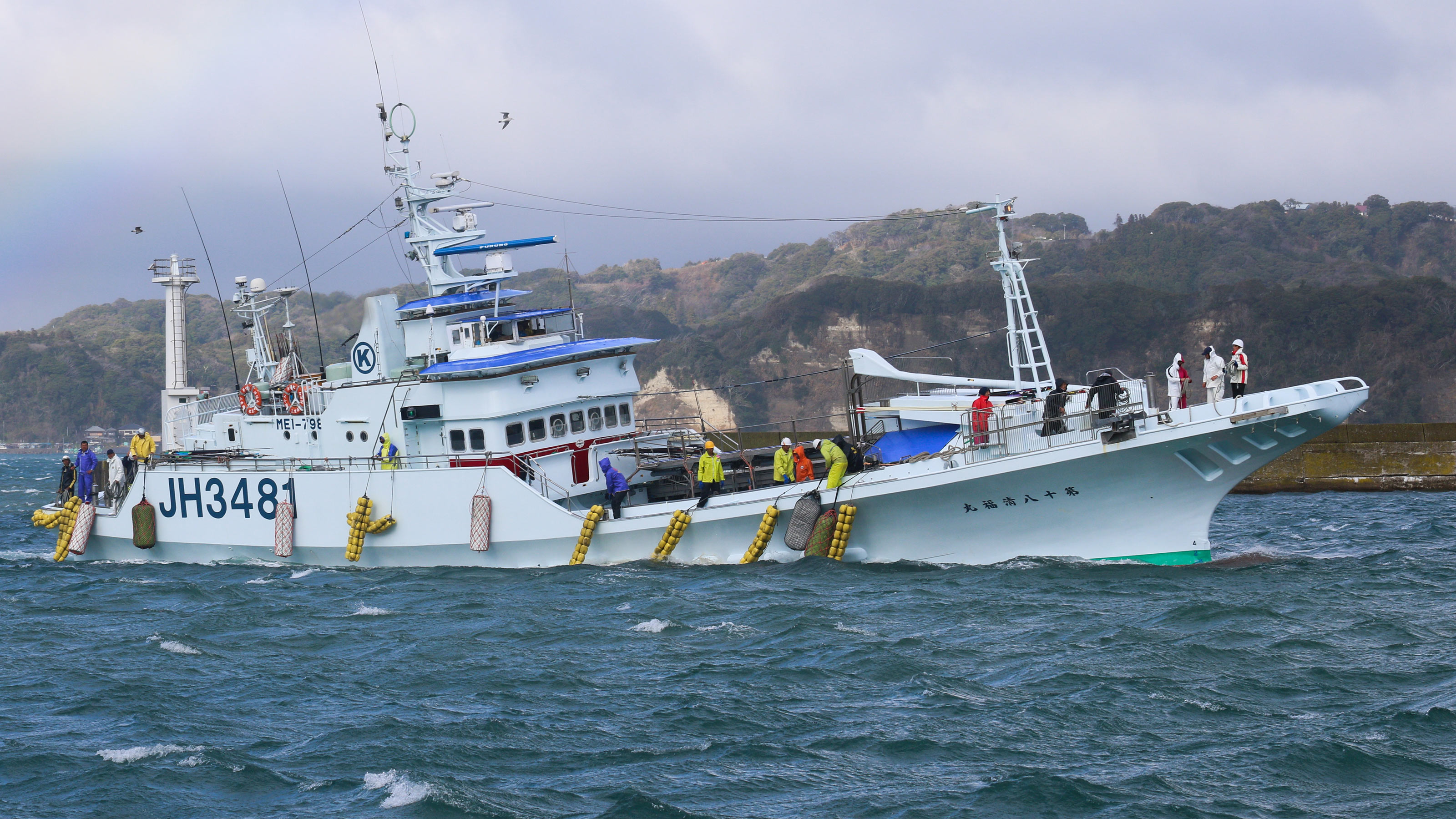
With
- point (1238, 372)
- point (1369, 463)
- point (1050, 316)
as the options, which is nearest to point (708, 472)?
point (1238, 372)

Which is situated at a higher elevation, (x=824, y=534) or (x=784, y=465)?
(x=784, y=465)

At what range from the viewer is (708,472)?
20438 mm

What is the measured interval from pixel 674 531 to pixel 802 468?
2386 mm

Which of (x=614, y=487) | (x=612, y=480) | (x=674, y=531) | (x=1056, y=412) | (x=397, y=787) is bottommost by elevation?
(x=397, y=787)

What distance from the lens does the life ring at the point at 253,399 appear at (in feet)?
85.1

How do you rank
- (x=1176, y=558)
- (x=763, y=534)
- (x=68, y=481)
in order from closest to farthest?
(x=1176, y=558), (x=763, y=534), (x=68, y=481)

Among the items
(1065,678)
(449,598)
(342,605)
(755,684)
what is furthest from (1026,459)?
(342,605)

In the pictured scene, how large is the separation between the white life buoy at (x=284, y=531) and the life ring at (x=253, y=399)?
349 centimetres

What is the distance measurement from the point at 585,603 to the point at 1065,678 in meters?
7.60

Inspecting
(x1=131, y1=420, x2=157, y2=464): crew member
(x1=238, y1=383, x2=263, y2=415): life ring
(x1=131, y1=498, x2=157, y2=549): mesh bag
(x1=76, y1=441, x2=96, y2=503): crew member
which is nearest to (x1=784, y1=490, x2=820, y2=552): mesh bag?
(x1=238, y1=383, x2=263, y2=415): life ring

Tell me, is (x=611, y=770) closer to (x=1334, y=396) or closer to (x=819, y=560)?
(x=819, y=560)

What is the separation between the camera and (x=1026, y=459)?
59.9 ft

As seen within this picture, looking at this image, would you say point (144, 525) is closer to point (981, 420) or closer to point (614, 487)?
point (614, 487)

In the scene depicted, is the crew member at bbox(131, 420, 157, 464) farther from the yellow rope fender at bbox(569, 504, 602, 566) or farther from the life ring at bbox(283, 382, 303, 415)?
the yellow rope fender at bbox(569, 504, 602, 566)
